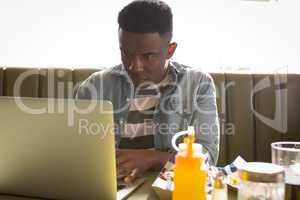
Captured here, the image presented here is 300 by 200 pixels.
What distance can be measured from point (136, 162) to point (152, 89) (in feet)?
1.59

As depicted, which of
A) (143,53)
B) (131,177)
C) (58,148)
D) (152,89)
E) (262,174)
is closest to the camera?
(262,174)

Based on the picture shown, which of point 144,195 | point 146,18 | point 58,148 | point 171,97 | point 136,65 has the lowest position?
point 144,195

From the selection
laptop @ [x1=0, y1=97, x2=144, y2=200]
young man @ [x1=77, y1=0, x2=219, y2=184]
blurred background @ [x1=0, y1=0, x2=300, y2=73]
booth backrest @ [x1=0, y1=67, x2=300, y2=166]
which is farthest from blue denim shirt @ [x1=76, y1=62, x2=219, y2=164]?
laptop @ [x1=0, y1=97, x2=144, y2=200]

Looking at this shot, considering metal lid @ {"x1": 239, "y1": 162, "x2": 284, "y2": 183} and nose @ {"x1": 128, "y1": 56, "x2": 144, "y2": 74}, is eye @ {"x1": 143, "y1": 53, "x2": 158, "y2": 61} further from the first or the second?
metal lid @ {"x1": 239, "y1": 162, "x2": 284, "y2": 183}

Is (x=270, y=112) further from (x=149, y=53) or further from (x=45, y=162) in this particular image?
(x=45, y=162)

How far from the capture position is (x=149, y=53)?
1268mm

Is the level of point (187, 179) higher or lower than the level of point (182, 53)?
lower

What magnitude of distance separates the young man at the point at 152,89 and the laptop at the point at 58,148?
0.46 meters

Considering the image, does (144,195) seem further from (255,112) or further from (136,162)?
(255,112)

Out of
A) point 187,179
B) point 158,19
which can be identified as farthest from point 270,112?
point 187,179

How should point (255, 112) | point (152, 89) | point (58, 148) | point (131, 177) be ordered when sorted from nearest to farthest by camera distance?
point (58, 148)
point (131, 177)
point (152, 89)
point (255, 112)

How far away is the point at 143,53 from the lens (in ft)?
4.13

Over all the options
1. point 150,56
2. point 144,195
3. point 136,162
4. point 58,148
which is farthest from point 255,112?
point 58,148

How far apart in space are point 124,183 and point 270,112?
3.37 ft
